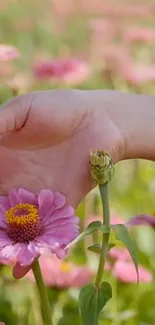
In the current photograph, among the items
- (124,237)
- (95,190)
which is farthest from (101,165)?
(95,190)

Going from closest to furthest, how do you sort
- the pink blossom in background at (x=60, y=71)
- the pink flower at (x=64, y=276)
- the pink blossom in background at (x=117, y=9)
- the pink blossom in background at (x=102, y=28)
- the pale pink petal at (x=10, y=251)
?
1. the pale pink petal at (x=10, y=251)
2. the pink flower at (x=64, y=276)
3. the pink blossom in background at (x=60, y=71)
4. the pink blossom in background at (x=102, y=28)
5. the pink blossom in background at (x=117, y=9)

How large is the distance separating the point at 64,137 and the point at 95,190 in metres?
0.51

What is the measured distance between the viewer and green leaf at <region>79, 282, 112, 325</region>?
2.01 ft

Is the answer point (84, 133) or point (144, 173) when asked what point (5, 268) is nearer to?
point (84, 133)

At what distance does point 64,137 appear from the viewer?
0.77 meters

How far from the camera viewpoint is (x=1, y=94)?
1727 millimetres

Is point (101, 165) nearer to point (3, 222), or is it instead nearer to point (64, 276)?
point (3, 222)

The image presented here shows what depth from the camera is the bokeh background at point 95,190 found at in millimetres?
958

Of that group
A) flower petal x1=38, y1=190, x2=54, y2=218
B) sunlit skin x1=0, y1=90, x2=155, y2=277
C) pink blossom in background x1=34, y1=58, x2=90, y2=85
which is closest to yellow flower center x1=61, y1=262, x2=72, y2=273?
sunlit skin x1=0, y1=90, x2=155, y2=277

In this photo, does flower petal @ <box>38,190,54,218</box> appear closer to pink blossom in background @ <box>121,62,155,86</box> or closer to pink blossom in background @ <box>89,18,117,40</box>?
pink blossom in background @ <box>121,62,155,86</box>

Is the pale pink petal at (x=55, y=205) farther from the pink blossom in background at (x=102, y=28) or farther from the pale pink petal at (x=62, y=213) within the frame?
the pink blossom in background at (x=102, y=28)

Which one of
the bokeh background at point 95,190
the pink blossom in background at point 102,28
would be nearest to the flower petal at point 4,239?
the bokeh background at point 95,190

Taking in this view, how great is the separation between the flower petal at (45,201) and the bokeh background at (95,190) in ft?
0.82

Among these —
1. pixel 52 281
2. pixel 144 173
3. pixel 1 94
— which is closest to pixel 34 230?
pixel 52 281
